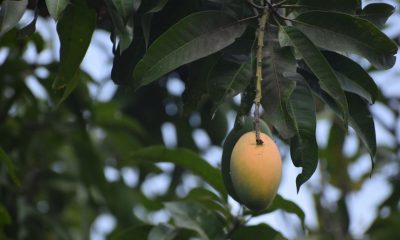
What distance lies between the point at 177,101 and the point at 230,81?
1144 millimetres

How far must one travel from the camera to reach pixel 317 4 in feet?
3.90

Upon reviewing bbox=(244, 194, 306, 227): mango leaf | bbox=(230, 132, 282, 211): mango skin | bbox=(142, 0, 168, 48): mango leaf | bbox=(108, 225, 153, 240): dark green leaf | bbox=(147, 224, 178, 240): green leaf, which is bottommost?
bbox=(108, 225, 153, 240): dark green leaf

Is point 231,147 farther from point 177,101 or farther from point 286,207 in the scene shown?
point 177,101

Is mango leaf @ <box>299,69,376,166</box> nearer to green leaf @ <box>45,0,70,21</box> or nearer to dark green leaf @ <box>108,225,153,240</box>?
green leaf @ <box>45,0,70,21</box>

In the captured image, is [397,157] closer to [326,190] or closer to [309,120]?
[326,190]

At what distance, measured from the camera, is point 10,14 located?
110 cm

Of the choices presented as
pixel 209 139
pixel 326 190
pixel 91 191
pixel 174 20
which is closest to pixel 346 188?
pixel 326 190

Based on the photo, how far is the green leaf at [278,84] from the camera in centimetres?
110

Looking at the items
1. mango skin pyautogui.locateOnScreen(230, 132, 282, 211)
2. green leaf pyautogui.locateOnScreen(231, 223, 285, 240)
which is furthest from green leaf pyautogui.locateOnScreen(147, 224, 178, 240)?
mango skin pyautogui.locateOnScreen(230, 132, 282, 211)

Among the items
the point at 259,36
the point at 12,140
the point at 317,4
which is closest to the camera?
the point at 259,36

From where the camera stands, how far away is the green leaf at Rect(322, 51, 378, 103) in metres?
1.17

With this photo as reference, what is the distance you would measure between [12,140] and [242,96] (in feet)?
3.92

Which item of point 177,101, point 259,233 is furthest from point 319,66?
point 177,101

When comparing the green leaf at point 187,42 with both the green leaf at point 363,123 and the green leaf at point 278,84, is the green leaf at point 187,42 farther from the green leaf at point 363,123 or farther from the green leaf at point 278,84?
the green leaf at point 363,123
